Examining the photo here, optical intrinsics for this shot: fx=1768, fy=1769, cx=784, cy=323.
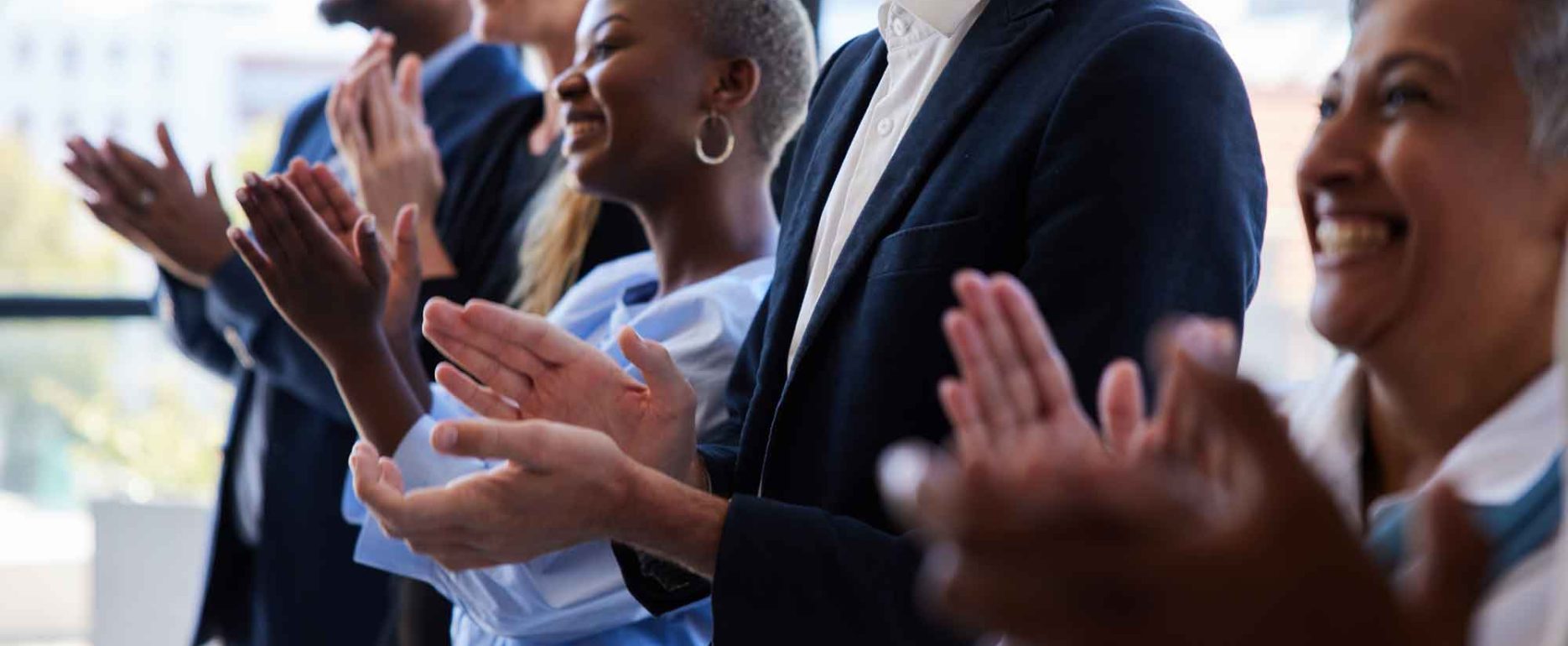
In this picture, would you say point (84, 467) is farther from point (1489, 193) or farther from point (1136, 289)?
point (1489, 193)

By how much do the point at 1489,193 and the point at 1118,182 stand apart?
345mm

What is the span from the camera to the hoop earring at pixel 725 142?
6.68 ft

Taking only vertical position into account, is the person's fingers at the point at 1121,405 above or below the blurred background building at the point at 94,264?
above

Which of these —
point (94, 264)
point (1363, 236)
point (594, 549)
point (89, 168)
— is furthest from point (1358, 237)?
point (94, 264)

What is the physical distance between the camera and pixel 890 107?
1.63 metres

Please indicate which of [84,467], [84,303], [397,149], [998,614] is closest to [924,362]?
[998,614]

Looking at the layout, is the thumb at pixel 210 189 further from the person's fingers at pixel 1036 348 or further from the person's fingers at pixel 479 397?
the person's fingers at pixel 1036 348

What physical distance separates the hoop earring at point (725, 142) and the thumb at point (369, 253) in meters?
0.38

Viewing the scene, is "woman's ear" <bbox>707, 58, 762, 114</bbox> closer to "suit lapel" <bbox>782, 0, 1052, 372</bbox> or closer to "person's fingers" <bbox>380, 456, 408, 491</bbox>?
"suit lapel" <bbox>782, 0, 1052, 372</bbox>

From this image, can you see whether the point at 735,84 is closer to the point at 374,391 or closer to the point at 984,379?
the point at 374,391

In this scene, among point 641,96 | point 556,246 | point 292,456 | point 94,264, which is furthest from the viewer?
point 94,264

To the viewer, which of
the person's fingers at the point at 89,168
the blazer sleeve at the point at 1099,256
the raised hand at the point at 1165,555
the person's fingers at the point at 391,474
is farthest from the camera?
the person's fingers at the point at 89,168

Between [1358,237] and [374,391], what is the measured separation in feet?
3.80

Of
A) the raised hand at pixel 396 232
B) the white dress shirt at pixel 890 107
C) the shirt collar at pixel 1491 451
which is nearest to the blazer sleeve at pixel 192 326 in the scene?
the raised hand at pixel 396 232
